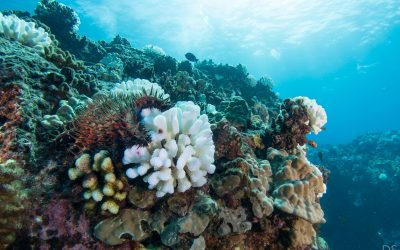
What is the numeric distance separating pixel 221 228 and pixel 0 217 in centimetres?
237

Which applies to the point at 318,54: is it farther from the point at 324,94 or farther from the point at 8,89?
the point at 8,89

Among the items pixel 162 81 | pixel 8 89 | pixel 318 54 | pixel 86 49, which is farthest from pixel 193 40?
pixel 8 89

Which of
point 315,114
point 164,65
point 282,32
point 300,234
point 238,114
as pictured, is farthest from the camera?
point 282,32

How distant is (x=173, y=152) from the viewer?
302 centimetres

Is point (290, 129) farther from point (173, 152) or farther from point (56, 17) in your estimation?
point (56, 17)

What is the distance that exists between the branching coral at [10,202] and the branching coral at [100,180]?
0.55 meters

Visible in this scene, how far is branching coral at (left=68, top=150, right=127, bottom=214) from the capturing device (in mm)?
2930

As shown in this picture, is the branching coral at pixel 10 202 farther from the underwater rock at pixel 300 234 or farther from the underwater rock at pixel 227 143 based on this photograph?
the underwater rock at pixel 300 234

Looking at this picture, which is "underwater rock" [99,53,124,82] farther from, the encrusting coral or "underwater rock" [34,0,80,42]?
the encrusting coral

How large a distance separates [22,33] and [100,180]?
5.72m

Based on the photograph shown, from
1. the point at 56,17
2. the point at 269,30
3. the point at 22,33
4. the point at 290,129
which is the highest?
the point at 269,30

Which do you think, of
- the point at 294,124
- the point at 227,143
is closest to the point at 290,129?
the point at 294,124

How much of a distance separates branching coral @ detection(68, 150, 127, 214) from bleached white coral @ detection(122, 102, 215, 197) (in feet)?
0.68

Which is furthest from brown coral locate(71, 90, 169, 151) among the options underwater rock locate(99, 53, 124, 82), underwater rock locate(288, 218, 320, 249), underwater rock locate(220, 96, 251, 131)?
underwater rock locate(99, 53, 124, 82)
